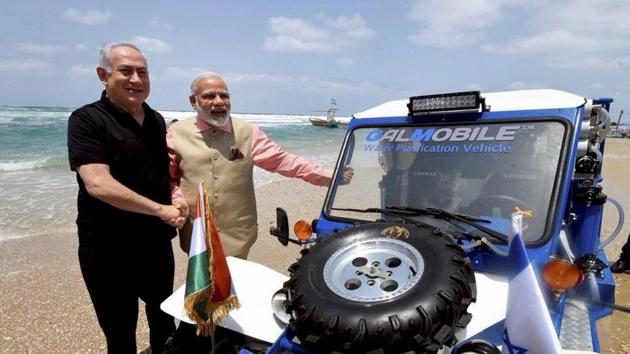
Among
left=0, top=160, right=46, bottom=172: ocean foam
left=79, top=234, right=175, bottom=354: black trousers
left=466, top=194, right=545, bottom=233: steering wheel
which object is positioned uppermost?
left=466, top=194, right=545, bottom=233: steering wheel

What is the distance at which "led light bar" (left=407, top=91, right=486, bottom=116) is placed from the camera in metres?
2.63

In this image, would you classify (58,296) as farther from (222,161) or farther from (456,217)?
Result: (456,217)

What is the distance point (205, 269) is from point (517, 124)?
6.53 feet

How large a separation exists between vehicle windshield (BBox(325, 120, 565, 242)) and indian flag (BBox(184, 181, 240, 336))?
1.06 metres

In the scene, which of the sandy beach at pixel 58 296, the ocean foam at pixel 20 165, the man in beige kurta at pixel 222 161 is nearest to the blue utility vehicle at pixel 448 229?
the man in beige kurta at pixel 222 161

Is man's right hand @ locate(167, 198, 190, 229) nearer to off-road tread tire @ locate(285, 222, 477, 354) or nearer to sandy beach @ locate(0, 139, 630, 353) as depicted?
off-road tread tire @ locate(285, 222, 477, 354)

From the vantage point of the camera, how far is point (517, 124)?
2.52m

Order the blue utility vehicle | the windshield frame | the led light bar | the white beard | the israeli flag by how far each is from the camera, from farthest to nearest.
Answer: the white beard < the led light bar < the windshield frame < the blue utility vehicle < the israeli flag

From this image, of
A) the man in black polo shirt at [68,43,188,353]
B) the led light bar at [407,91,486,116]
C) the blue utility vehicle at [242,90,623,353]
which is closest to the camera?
the blue utility vehicle at [242,90,623,353]

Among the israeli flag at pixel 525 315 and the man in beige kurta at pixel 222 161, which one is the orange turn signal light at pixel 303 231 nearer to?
the man in beige kurta at pixel 222 161

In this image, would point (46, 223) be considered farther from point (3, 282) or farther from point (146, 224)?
point (146, 224)

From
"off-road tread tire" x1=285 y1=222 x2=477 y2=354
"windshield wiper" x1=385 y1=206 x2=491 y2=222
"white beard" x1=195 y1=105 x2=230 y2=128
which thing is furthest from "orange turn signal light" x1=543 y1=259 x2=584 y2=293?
"white beard" x1=195 y1=105 x2=230 y2=128

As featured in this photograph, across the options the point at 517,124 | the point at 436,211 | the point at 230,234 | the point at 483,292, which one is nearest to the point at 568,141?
the point at 517,124

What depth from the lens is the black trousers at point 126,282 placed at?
2.75 m
